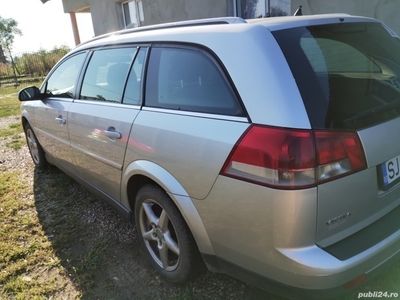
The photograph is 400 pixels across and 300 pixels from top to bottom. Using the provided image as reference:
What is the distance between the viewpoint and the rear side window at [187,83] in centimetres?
200

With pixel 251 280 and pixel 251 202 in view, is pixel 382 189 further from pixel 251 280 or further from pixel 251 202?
pixel 251 280

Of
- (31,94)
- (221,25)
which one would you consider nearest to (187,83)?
(221,25)

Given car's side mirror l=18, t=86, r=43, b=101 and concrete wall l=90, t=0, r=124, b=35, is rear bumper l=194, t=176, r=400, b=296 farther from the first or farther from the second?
concrete wall l=90, t=0, r=124, b=35

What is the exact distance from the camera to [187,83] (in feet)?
7.47

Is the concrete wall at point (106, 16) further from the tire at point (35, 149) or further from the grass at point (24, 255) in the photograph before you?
the grass at point (24, 255)

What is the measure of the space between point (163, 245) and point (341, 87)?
1525 mm

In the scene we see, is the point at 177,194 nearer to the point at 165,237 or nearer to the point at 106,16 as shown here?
the point at 165,237

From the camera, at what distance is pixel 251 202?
180 centimetres

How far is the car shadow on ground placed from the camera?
8.46ft

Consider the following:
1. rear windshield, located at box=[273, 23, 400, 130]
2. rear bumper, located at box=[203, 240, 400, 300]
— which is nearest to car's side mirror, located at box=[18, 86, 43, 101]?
rear bumper, located at box=[203, 240, 400, 300]

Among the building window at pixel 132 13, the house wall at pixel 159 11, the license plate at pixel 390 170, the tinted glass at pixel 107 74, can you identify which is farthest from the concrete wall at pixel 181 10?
the license plate at pixel 390 170

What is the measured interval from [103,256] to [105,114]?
1.14 m

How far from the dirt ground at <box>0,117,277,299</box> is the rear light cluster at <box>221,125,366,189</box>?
107 cm

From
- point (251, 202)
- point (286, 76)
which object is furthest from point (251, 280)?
point (286, 76)
